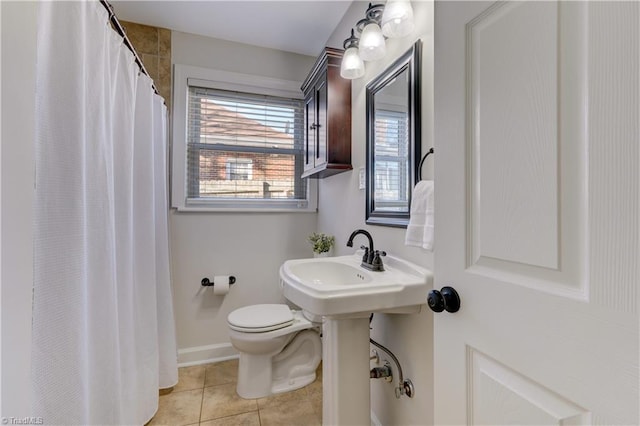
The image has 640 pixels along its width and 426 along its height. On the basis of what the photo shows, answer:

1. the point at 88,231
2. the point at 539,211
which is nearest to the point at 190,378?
the point at 88,231

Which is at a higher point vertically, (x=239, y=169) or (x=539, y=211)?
(x=239, y=169)

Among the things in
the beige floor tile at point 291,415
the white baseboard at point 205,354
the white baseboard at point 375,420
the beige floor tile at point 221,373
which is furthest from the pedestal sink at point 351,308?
the white baseboard at point 205,354

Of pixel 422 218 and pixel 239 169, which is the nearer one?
pixel 422 218

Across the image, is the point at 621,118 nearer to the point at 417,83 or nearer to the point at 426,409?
the point at 417,83

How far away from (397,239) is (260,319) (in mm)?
992

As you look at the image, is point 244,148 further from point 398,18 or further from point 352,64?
point 398,18

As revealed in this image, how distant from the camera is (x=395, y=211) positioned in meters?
1.31

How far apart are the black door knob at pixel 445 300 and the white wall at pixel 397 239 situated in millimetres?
416

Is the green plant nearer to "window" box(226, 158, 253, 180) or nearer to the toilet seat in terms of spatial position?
the toilet seat

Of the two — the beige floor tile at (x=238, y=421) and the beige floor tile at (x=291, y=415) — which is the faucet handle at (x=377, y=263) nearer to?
the beige floor tile at (x=291, y=415)

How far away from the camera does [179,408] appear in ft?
5.28

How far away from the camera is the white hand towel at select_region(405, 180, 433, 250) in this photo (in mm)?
985

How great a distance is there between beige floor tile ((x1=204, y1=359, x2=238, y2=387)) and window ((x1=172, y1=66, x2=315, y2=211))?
1185mm

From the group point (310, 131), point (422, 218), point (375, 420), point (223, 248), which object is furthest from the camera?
point (223, 248)
